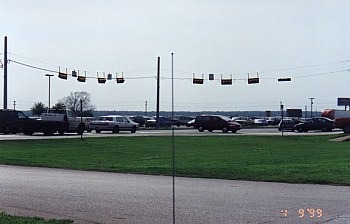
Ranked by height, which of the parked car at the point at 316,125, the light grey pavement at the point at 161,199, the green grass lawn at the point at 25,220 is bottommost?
the light grey pavement at the point at 161,199

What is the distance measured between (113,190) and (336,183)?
19.1 feet

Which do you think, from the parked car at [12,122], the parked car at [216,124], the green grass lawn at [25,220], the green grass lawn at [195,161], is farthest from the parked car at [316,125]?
the green grass lawn at [25,220]

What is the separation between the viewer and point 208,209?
1248cm

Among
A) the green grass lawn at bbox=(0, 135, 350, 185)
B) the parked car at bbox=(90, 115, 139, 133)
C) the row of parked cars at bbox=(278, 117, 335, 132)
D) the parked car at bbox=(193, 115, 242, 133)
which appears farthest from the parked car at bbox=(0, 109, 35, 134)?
the row of parked cars at bbox=(278, 117, 335, 132)

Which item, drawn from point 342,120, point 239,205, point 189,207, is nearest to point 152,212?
point 189,207

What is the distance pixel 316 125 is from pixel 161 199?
168 ft

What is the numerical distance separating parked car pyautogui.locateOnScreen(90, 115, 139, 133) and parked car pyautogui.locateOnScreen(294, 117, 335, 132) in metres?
17.3

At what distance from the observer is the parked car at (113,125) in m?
55.4

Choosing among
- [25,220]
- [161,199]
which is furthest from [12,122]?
[25,220]

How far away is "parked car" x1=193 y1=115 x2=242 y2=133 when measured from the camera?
2276 inches

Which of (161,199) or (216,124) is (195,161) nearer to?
(161,199)

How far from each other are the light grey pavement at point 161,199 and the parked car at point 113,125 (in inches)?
1429

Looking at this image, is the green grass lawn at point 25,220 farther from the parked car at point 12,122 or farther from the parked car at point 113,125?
the parked car at point 113,125

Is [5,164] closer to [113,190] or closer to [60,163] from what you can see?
[60,163]
